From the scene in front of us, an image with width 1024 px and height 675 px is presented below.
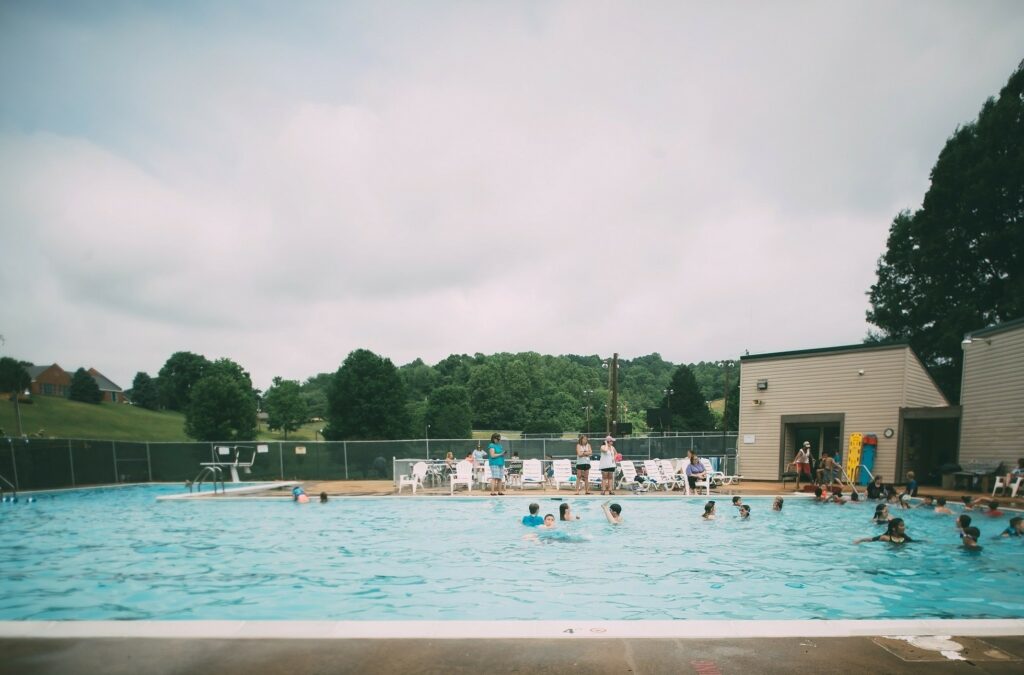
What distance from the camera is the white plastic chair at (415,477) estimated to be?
17.3 m

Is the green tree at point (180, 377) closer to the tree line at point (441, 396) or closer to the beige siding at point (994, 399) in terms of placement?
the tree line at point (441, 396)

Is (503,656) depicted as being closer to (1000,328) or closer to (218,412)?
(1000,328)

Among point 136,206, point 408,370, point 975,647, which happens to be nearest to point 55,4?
point 136,206

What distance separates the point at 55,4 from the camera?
9688 millimetres

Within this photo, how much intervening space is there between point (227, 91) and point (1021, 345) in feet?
74.3

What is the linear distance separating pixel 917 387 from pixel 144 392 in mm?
118368

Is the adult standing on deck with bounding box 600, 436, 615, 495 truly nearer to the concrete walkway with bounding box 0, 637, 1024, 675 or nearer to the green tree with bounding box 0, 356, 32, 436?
the concrete walkway with bounding box 0, 637, 1024, 675

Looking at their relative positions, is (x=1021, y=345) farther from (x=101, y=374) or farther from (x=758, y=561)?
(x=101, y=374)

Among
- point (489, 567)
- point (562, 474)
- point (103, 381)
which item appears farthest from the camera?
point (103, 381)

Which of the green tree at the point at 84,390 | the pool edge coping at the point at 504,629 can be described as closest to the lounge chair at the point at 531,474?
the pool edge coping at the point at 504,629

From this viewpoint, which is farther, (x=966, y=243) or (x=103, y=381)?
(x=103, y=381)

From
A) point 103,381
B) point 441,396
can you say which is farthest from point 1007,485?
point 103,381

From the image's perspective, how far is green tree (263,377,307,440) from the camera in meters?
86.4

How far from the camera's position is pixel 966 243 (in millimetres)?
30641
